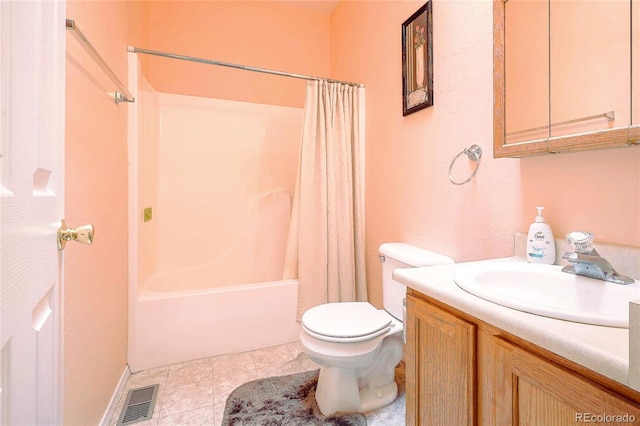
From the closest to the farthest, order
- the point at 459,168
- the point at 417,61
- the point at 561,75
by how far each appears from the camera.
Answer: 1. the point at 561,75
2. the point at 459,168
3. the point at 417,61

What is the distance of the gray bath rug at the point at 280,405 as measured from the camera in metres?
1.28

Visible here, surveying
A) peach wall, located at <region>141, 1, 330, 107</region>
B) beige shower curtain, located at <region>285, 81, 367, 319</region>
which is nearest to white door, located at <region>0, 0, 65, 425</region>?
beige shower curtain, located at <region>285, 81, 367, 319</region>

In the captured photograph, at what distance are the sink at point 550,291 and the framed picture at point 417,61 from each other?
Result: 0.94m

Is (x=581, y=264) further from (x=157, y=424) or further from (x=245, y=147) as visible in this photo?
(x=245, y=147)

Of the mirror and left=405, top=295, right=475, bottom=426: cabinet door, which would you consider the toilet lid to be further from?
the mirror

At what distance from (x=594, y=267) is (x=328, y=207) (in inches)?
55.2

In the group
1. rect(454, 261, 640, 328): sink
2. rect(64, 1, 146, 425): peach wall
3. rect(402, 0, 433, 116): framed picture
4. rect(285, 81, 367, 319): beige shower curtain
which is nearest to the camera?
rect(454, 261, 640, 328): sink

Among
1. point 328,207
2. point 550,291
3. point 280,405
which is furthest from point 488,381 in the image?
point 328,207

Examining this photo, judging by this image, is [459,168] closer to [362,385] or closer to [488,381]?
[488,381]

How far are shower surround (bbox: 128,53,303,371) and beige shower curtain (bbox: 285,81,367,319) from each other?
21 centimetres

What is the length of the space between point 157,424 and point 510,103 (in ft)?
6.51

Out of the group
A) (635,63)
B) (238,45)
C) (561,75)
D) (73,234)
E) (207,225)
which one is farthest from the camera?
(238,45)

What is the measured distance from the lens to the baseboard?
127 cm

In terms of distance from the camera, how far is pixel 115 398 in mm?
1411
